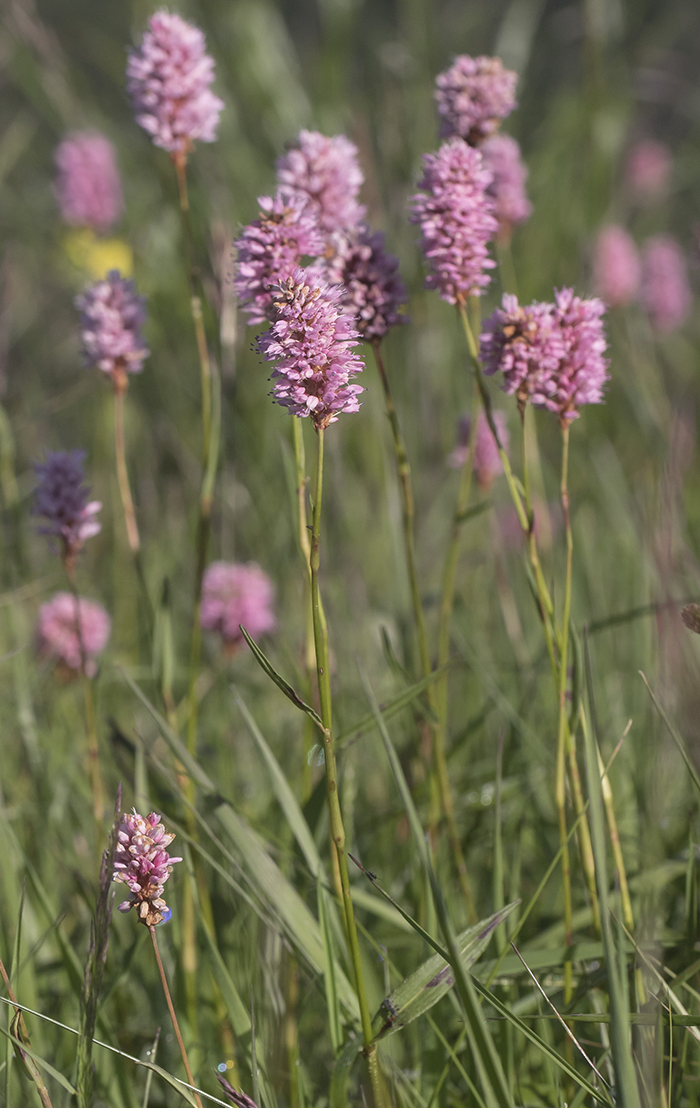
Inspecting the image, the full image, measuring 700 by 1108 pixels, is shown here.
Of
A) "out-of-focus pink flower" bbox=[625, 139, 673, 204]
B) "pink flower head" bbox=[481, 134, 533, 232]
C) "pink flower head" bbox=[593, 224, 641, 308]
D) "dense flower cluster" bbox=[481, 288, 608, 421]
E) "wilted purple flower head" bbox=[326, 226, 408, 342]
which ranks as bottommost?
"dense flower cluster" bbox=[481, 288, 608, 421]

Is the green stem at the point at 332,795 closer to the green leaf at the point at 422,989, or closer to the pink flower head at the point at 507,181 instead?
the green leaf at the point at 422,989

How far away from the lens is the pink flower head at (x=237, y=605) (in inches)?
86.4

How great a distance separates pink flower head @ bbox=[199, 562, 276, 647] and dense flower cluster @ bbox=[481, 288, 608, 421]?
1.16m

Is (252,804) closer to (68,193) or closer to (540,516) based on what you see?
(540,516)

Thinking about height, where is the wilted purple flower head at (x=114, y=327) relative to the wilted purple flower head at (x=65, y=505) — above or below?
above

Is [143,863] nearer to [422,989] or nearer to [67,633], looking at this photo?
[422,989]

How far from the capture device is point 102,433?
3.26 m

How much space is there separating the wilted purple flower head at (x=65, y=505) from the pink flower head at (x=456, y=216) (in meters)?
0.59

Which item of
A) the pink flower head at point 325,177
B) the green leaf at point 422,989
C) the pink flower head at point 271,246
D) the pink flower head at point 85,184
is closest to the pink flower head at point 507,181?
the pink flower head at point 325,177

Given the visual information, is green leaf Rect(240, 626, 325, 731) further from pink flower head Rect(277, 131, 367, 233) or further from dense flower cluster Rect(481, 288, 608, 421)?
pink flower head Rect(277, 131, 367, 233)

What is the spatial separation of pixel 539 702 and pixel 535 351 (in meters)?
1.15

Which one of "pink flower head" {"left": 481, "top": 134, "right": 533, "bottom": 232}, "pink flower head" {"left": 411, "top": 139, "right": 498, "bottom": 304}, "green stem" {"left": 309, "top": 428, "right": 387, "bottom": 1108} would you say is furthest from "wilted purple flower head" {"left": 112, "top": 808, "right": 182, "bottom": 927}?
"pink flower head" {"left": 481, "top": 134, "right": 533, "bottom": 232}

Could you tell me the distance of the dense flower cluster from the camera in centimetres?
111

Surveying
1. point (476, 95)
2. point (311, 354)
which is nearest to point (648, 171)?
point (476, 95)
